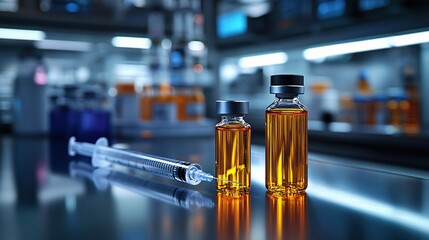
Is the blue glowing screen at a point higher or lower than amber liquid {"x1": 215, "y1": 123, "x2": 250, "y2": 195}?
higher

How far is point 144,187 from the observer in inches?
25.6

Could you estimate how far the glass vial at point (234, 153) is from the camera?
578mm

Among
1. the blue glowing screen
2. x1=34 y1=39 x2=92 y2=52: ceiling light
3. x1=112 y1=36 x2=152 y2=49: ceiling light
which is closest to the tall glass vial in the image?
the blue glowing screen

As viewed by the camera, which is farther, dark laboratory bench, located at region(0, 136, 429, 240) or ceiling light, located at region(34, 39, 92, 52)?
ceiling light, located at region(34, 39, 92, 52)

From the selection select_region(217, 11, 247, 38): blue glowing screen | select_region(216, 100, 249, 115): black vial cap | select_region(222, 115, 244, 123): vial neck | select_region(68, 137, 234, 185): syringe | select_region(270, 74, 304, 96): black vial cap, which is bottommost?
select_region(68, 137, 234, 185): syringe

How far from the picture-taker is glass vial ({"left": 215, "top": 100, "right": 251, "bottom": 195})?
58 cm

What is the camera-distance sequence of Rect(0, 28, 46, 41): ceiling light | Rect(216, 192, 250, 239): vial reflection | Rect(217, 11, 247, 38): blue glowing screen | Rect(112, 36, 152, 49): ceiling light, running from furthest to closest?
Rect(112, 36, 152, 49): ceiling light
Rect(217, 11, 247, 38): blue glowing screen
Rect(0, 28, 46, 41): ceiling light
Rect(216, 192, 250, 239): vial reflection

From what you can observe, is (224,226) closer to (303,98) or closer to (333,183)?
(333,183)

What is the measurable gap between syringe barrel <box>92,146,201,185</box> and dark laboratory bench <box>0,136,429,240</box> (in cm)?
2

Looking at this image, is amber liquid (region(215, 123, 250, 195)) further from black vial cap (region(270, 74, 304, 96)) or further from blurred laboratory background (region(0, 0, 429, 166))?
blurred laboratory background (region(0, 0, 429, 166))

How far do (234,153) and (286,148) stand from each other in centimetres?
7

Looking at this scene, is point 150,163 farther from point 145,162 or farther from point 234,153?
point 234,153

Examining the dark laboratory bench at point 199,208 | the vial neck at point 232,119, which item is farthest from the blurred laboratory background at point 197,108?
the vial neck at point 232,119

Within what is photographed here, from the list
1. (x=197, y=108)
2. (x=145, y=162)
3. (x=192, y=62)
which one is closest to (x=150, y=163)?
(x=145, y=162)
